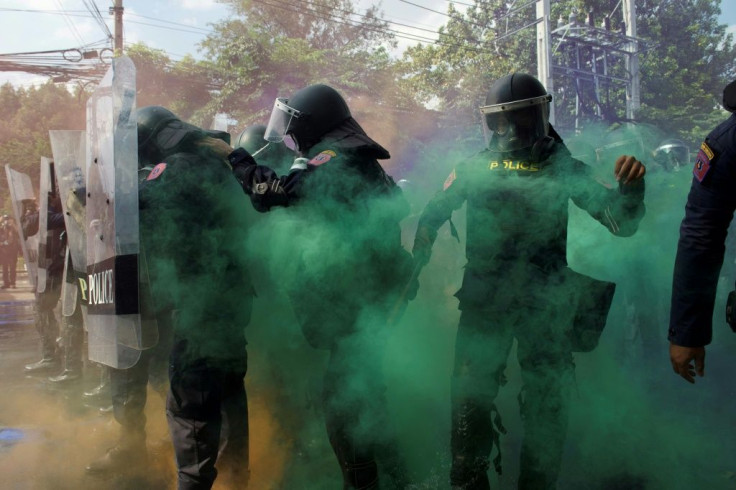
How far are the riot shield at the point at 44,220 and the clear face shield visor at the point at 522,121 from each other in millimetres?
4304

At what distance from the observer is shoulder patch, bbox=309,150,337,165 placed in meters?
2.35

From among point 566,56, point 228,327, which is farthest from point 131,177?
point 566,56

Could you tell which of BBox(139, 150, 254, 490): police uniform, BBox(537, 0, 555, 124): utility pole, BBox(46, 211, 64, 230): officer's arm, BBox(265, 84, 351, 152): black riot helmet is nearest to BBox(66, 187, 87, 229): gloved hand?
BBox(139, 150, 254, 490): police uniform

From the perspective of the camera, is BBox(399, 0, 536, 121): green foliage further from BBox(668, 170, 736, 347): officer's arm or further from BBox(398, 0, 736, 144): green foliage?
BBox(668, 170, 736, 347): officer's arm

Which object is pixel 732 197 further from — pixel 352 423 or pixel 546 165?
pixel 352 423

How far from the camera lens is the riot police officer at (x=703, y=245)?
1829 millimetres

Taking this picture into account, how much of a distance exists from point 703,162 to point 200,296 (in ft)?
6.79

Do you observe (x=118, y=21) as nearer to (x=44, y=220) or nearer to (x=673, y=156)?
(x=44, y=220)

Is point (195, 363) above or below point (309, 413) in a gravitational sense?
above

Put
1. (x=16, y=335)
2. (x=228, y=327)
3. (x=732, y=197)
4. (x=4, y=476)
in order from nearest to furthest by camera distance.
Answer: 1. (x=732, y=197)
2. (x=228, y=327)
3. (x=4, y=476)
4. (x=16, y=335)

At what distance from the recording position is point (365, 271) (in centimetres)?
262

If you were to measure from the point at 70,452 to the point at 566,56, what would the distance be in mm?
14425

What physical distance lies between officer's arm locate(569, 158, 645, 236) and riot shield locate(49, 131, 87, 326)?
2.53 metres

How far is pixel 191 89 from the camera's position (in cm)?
1321
